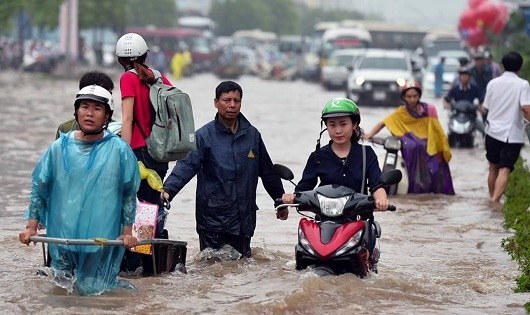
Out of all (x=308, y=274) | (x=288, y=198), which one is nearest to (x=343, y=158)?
(x=288, y=198)

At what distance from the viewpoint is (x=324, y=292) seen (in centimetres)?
869

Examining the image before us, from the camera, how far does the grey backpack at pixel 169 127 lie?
9383 mm

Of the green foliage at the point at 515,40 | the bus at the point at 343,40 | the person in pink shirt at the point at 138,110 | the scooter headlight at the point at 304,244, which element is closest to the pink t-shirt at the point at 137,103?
the person in pink shirt at the point at 138,110

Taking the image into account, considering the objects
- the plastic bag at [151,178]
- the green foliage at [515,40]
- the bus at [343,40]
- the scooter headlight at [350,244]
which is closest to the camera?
the scooter headlight at [350,244]

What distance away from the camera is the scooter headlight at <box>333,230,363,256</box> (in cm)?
851

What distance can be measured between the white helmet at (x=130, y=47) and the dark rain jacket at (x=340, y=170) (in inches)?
57.3

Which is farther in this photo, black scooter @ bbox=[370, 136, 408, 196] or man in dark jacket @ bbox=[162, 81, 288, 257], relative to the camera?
black scooter @ bbox=[370, 136, 408, 196]

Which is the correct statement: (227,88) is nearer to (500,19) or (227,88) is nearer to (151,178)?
(151,178)

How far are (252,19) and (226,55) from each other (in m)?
47.8

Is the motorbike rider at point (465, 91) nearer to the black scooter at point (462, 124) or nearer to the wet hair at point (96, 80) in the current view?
the black scooter at point (462, 124)

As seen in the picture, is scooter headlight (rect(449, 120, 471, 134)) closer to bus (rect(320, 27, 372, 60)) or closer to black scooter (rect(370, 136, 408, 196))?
black scooter (rect(370, 136, 408, 196))

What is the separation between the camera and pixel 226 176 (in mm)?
9883

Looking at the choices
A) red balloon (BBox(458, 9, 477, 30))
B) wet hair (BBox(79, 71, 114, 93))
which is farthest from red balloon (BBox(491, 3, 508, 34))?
wet hair (BBox(79, 71, 114, 93))

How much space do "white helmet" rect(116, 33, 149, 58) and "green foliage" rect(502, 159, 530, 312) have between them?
9.93 ft
